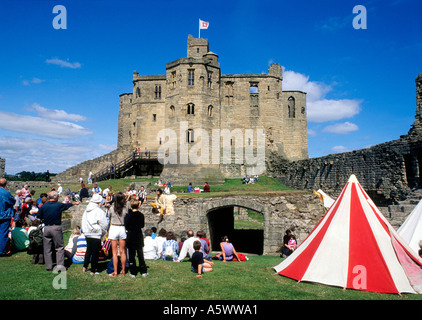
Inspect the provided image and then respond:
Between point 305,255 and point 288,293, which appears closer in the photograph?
point 288,293

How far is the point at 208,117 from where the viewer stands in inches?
1404

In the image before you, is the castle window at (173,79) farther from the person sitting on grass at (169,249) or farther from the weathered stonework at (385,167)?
the person sitting on grass at (169,249)

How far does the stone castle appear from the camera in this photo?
1361 inches

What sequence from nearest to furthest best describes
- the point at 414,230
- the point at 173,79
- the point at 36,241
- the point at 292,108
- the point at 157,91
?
the point at 36,241, the point at 414,230, the point at 173,79, the point at 157,91, the point at 292,108

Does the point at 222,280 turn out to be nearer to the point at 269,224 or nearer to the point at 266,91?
the point at 269,224

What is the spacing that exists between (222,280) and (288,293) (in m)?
1.59

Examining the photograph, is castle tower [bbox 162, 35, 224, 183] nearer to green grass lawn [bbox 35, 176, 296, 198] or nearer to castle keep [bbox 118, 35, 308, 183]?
castle keep [bbox 118, 35, 308, 183]

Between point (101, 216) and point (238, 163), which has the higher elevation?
point (238, 163)

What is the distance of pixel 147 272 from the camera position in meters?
7.53

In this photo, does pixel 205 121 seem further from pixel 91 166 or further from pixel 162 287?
pixel 162 287

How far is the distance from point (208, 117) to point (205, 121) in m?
0.84

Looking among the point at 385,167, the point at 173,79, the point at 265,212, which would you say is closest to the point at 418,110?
the point at 385,167

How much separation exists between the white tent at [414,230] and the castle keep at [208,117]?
2172 centimetres
